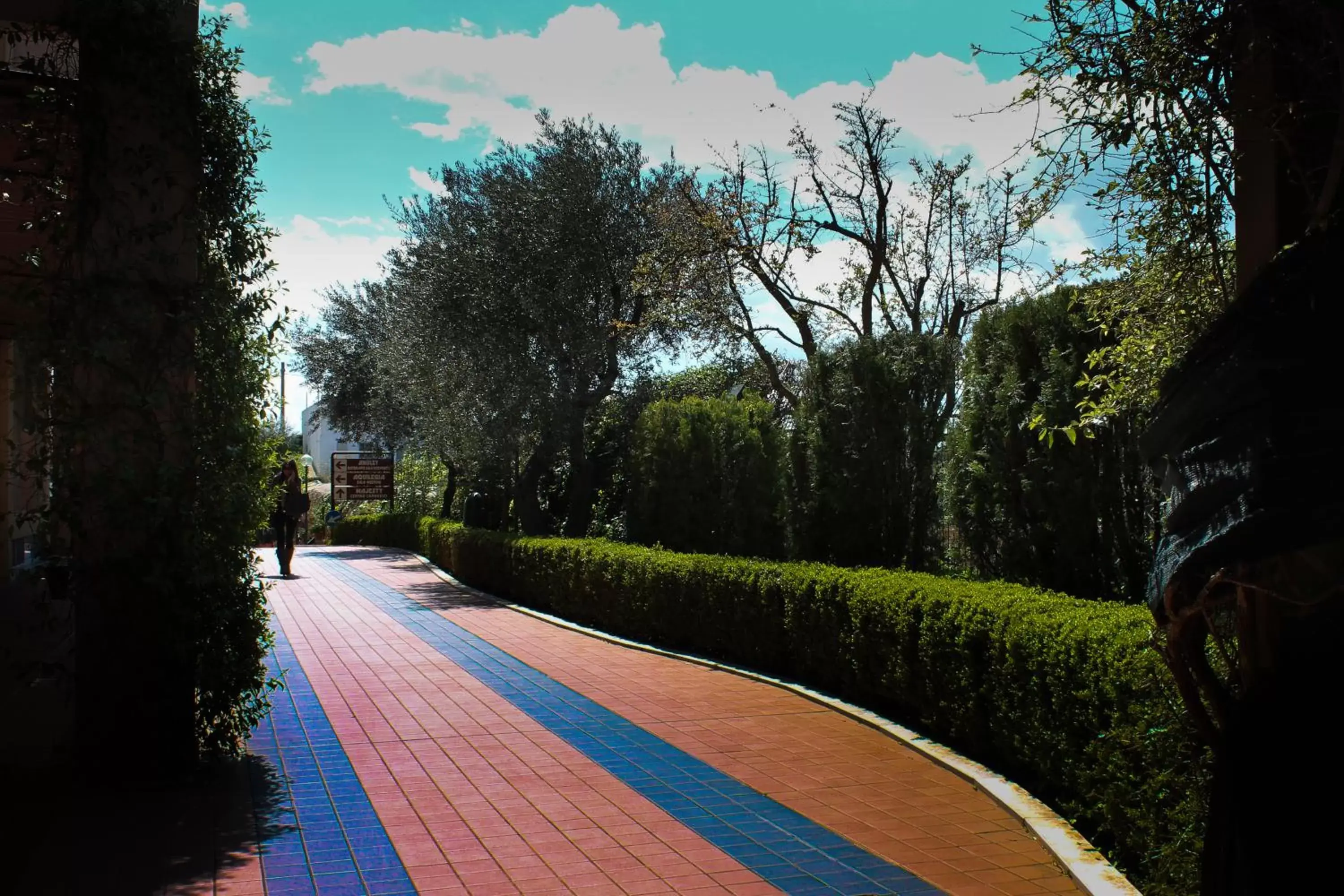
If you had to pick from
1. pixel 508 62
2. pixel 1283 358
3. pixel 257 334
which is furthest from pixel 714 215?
pixel 1283 358

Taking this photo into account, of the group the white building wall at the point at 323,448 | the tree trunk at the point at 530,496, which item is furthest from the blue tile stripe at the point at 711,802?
the white building wall at the point at 323,448

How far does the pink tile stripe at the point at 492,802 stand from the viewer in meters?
4.74

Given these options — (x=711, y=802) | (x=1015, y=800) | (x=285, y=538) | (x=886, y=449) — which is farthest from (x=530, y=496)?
(x=1015, y=800)

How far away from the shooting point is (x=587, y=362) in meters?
17.1

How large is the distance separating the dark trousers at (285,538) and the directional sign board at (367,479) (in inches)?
442

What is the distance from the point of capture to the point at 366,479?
1241 inches

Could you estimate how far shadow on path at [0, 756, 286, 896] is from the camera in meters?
4.59

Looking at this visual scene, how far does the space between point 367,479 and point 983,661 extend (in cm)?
2715

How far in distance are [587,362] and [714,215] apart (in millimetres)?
2963

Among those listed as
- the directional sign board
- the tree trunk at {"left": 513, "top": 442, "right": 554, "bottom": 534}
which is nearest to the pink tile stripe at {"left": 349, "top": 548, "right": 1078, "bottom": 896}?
the tree trunk at {"left": 513, "top": 442, "right": 554, "bottom": 534}

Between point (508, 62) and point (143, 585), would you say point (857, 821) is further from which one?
point (508, 62)

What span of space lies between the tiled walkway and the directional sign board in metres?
21.6

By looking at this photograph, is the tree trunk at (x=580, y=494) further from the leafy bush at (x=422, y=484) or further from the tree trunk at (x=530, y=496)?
the leafy bush at (x=422, y=484)

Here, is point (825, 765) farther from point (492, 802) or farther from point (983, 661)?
point (492, 802)
